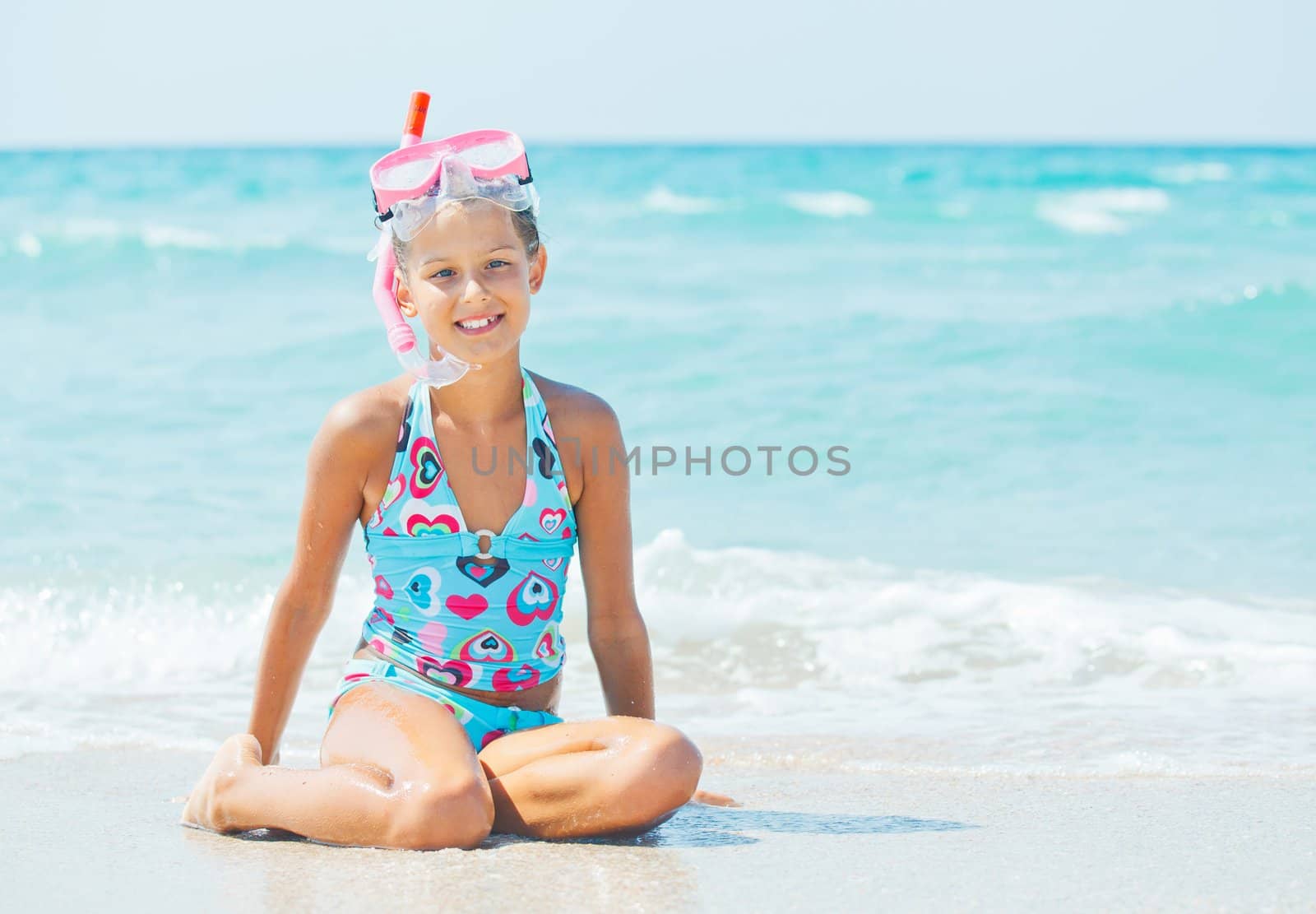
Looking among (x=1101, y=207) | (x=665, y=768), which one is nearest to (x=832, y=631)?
(x=665, y=768)

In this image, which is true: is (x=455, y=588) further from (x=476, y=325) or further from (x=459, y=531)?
(x=476, y=325)

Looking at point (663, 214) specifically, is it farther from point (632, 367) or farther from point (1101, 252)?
point (632, 367)

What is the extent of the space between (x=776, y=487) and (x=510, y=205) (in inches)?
182

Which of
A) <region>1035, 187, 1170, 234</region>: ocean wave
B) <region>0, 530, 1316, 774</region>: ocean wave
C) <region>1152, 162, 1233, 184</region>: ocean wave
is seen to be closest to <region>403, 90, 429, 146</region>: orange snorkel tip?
<region>0, 530, 1316, 774</region>: ocean wave

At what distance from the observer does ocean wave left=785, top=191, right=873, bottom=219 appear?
72.4 ft

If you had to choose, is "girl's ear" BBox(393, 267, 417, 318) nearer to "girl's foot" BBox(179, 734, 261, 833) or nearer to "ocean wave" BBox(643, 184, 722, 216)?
"girl's foot" BBox(179, 734, 261, 833)

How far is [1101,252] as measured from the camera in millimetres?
17219

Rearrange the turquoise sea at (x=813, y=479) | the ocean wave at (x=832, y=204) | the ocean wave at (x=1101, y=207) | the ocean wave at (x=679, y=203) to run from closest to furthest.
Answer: the turquoise sea at (x=813, y=479)
the ocean wave at (x=1101, y=207)
the ocean wave at (x=832, y=204)
the ocean wave at (x=679, y=203)

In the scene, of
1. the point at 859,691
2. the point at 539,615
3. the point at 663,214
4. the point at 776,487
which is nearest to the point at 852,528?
the point at 776,487

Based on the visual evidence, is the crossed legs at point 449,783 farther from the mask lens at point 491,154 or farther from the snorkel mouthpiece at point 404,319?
the mask lens at point 491,154

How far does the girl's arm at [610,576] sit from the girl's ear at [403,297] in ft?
1.46

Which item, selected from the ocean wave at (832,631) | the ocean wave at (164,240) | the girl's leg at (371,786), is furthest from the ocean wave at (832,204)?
the girl's leg at (371,786)

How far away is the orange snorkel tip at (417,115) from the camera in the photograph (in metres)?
3.17

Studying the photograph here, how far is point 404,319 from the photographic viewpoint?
314cm
